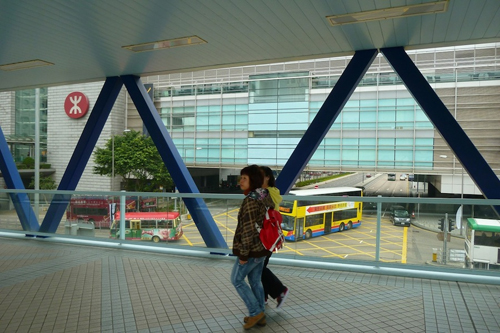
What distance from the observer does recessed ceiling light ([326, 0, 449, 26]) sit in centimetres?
429

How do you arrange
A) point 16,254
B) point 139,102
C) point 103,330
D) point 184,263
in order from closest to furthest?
point 103,330 < point 184,263 < point 16,254 < point 139,102

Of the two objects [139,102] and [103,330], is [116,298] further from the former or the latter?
[139,102]

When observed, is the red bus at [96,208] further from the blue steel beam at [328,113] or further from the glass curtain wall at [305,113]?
the glass curtain wall at [305,113]

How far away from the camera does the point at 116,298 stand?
4.41m

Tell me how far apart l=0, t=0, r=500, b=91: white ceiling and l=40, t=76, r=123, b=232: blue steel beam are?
104cm

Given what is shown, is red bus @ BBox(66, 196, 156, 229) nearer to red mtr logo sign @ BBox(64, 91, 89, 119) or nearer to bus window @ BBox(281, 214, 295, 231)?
bus window @ BBox(281, 214, 295, 231)

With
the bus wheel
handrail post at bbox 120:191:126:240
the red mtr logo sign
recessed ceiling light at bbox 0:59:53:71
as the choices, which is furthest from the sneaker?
the red mtr logo sign

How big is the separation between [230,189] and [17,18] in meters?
45.3

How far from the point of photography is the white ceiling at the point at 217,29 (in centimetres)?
441

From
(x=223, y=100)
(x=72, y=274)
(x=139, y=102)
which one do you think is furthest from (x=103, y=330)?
(x=223, y=100)


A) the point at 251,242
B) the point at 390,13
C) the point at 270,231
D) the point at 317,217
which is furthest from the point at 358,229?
the point at 390,13

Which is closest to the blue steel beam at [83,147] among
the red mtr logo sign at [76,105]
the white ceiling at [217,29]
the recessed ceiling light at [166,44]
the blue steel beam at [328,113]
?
the white ceiling at [217,29]

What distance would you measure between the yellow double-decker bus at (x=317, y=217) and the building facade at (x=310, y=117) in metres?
34.3

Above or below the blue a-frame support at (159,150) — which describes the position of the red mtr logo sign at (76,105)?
above
